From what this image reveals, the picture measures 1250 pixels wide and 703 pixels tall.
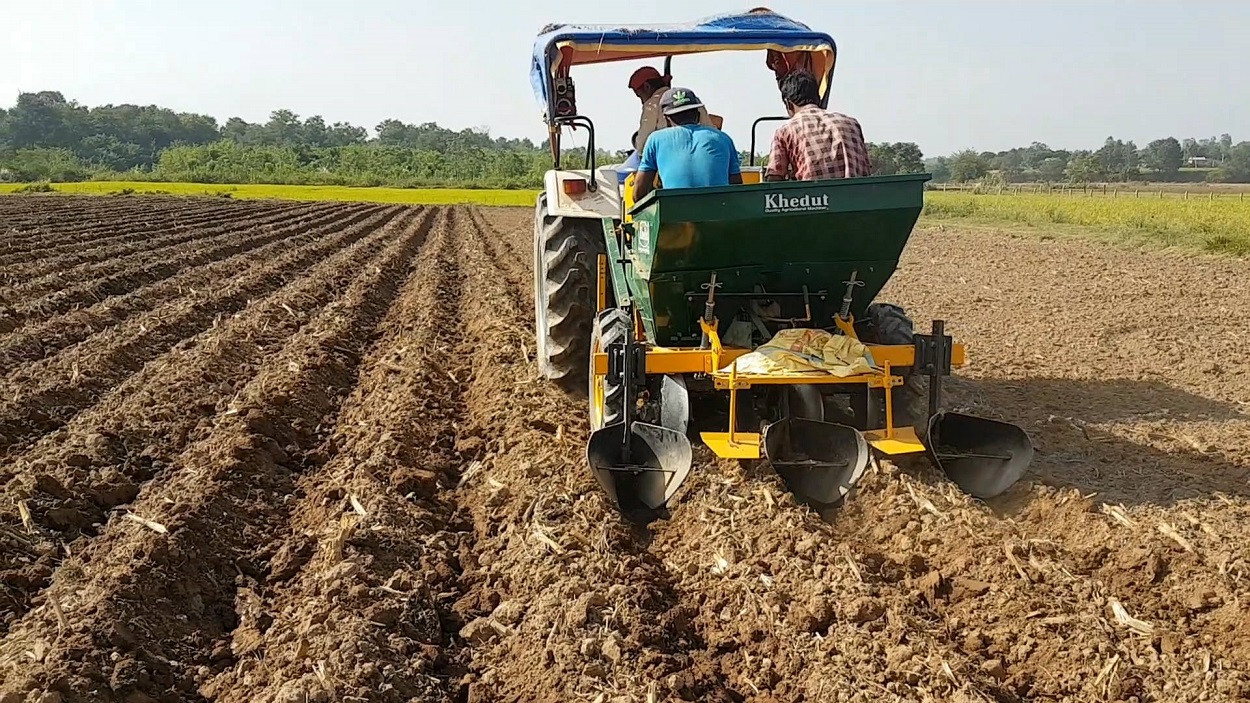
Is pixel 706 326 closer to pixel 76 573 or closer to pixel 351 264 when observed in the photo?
pixel 76 573

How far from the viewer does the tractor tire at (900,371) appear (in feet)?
18.4

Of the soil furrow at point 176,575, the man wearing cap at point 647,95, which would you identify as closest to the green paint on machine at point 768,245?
the man wearing cap at point 647,95

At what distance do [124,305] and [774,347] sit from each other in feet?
26.6

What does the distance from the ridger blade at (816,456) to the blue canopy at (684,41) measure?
2614mm

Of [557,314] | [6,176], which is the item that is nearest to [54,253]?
[557,314]

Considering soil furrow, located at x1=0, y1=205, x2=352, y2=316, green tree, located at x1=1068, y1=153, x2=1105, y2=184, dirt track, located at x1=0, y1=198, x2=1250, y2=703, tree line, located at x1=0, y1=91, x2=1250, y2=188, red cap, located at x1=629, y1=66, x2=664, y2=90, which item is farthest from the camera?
green tree, located at x1=1068, y1=153, x2=1105, y2=184

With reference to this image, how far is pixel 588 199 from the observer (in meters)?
6.57

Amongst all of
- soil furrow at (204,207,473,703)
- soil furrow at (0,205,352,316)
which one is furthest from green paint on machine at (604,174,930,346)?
soil furrow at (0,205,352,316)

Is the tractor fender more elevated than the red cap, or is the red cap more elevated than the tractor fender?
the red cap

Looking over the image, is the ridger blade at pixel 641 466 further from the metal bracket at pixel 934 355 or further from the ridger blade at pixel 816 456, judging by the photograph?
the metal bracket at pixel 934 355

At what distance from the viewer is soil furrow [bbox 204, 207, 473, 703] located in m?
3.38

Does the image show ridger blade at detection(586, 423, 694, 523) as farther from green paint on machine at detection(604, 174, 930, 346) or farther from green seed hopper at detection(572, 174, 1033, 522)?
green paint on machine at detection(604, 174, 930, 346)

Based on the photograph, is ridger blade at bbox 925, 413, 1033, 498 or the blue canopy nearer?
ridger blade at bbox 925, 413, 1033, 498

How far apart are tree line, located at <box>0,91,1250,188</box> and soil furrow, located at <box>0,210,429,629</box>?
11.0 ft
